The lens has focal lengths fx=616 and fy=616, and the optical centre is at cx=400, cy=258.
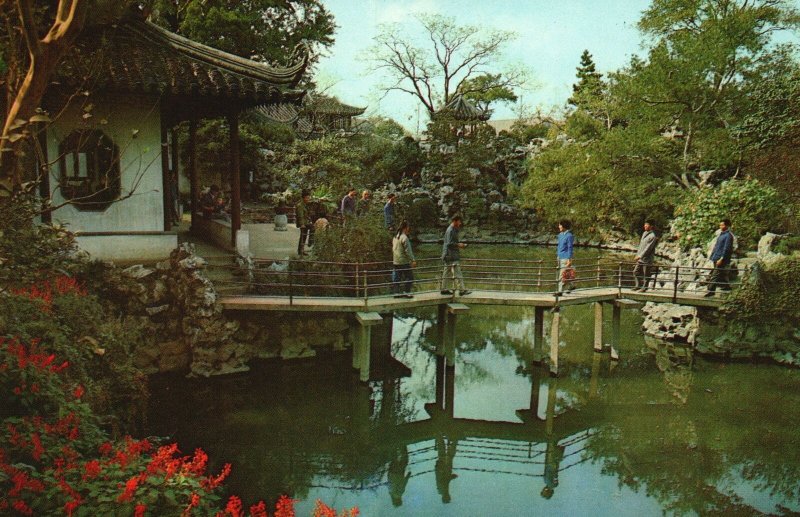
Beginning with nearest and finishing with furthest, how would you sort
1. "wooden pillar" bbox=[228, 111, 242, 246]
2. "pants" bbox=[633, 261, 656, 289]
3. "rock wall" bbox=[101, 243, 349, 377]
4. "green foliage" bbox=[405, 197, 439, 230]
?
"rock wall" bbox=[101, 243, 349, 377] → "wooden pillar" bbox=[228, 111, 242, 246] → "pants" bbox=[633, 261, 656, 289] → "green foliage" bbox=[405, 197, 439, 230]

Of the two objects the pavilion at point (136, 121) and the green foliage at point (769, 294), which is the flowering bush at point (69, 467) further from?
the green foliage at point (769, 294)

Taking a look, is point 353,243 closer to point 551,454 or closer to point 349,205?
point 349,205

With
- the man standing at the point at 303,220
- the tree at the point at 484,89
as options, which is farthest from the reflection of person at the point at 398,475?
the tree at the point at 484,89

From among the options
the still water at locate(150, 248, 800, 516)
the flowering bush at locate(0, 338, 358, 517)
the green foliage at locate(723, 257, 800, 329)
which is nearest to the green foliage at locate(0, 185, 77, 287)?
the flowering bush at locate(0, 338, 358, 517)

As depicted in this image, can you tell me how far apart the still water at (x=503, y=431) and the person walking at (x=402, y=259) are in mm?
1964

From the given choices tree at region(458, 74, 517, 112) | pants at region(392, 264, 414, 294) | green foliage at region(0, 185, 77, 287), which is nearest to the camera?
green foliage at region(0, 185, 77, 287)

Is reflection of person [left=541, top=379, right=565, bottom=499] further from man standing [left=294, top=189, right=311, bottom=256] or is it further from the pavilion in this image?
the pavilion

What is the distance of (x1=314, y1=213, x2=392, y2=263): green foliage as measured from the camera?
45.9ft

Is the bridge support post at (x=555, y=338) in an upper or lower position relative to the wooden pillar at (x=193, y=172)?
lower

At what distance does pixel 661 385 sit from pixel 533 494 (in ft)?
17.6

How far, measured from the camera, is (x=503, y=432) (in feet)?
35.1

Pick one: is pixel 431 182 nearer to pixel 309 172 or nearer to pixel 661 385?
pixel 309 172

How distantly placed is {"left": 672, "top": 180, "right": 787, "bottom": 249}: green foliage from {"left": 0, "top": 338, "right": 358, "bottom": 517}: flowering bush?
15582mm

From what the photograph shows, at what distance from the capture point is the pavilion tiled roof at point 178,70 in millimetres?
10414
